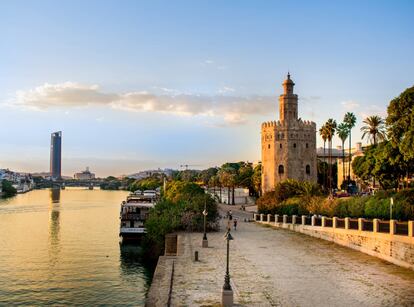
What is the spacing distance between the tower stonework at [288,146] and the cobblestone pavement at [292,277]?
44025 millimetres

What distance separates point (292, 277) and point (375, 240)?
933 cm

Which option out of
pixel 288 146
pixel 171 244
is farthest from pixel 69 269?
pixel 288 146

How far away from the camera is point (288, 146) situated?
3199 inches

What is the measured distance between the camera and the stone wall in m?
27.4

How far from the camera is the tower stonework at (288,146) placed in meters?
81.2

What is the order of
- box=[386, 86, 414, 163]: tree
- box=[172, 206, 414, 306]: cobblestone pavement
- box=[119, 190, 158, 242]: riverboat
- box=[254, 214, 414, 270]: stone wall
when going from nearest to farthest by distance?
box=[172, 206, 414, 306]: cobblestone pavement, box=[254, 214, 414, 270]: stone wall, box=[386, 86, 414, 163]: tree, box=[119, 190, 158, 242]: riverboat

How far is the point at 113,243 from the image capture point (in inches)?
2024

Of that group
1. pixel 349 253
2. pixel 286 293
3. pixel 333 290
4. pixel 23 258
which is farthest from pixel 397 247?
pixel 23 258

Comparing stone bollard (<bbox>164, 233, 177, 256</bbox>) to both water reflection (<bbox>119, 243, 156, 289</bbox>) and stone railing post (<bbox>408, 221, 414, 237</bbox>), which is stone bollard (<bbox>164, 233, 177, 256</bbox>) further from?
stone railing post (<bbox>408, 221, 414, 237</bbox>)

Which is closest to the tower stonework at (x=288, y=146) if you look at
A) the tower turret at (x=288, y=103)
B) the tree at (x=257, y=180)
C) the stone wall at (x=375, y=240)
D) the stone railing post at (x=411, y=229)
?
the tower turret at (x=288, y=103)

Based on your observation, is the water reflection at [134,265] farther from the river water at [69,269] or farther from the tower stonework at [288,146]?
the tower stonework at [288,146]

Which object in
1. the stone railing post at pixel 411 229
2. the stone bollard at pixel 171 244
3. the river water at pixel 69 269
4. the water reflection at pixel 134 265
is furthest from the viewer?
the stone bollard at pixel 171 244

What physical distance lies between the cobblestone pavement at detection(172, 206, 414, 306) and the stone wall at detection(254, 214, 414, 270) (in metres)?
0.68

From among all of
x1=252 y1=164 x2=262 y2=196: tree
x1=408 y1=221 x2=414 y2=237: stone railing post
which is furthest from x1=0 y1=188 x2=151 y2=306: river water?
x1=252 y1=164 x2=262 y2=196: tree
